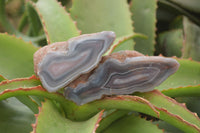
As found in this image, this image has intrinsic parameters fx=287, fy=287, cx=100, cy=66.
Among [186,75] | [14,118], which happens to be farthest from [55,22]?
[186,75]

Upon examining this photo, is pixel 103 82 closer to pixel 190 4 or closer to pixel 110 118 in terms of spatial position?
pixel 110 118

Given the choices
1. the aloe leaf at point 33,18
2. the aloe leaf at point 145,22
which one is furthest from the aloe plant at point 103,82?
the aloe leaf at point 33,18

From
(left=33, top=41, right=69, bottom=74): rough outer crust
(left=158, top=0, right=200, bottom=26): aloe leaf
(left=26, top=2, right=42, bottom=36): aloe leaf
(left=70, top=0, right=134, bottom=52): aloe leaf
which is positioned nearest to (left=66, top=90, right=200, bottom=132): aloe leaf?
(left=33, top=41, right=69, bottom=74): rough outer crust

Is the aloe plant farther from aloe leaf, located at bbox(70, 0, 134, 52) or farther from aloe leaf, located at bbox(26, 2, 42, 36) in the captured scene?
aloe leaf, located at bbox(26, 2, 42, 36)

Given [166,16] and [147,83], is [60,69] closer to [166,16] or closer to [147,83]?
[147,83]

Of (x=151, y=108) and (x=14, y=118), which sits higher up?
(x=151, y=108)

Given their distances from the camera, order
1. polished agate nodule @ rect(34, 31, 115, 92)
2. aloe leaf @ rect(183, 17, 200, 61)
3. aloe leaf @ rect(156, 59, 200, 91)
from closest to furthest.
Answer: polished agate nodule @ rect(34, 31, 115, 92) → aloe leaf @ rect(156, 59, 200, 91) → aloe leaf @ rect(183, 17, 200, 61)

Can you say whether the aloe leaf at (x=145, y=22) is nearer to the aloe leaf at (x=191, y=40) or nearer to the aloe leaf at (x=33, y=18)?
the aloe leaf at (x=191, y=40)
